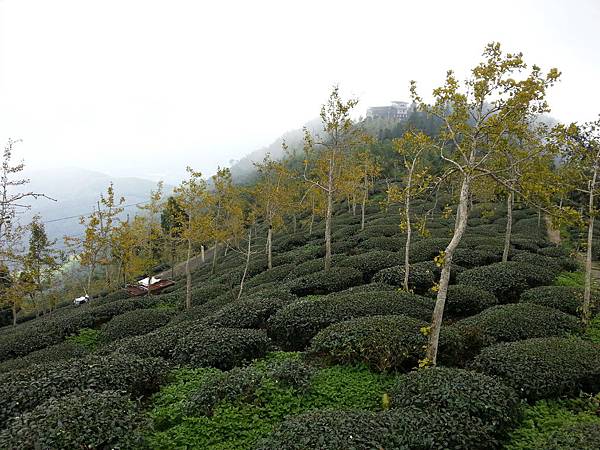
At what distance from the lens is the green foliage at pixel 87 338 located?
14.8m

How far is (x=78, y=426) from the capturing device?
5.54m

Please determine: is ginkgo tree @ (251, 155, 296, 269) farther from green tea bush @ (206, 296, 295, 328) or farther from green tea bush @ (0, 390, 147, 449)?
green tea bush @ (0, 390, 147, 449)

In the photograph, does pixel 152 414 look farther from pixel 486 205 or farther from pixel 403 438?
pixel 486 205

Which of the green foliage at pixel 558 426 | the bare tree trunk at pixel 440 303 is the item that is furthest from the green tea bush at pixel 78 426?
the green foliage at pixel 558 426

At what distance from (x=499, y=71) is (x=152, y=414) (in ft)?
31.3

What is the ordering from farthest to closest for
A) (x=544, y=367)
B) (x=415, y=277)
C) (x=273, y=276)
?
(x=273, y=276)
(x=415, y=277)
(x=544, y=367)

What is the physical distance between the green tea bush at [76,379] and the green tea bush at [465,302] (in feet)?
26.5

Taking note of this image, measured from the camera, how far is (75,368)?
795 cm

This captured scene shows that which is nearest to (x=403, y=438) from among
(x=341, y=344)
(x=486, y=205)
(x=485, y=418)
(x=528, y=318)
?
(x=485, y=418)

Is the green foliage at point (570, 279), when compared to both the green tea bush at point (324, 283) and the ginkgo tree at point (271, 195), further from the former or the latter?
the ginkgo tree at point (271, 195)

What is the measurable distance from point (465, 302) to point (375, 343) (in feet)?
15.8

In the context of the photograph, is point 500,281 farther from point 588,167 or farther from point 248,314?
point 248,314

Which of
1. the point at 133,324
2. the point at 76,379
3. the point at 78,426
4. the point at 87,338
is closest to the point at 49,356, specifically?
the point at 87,338

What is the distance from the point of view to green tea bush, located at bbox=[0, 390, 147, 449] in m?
5.33
